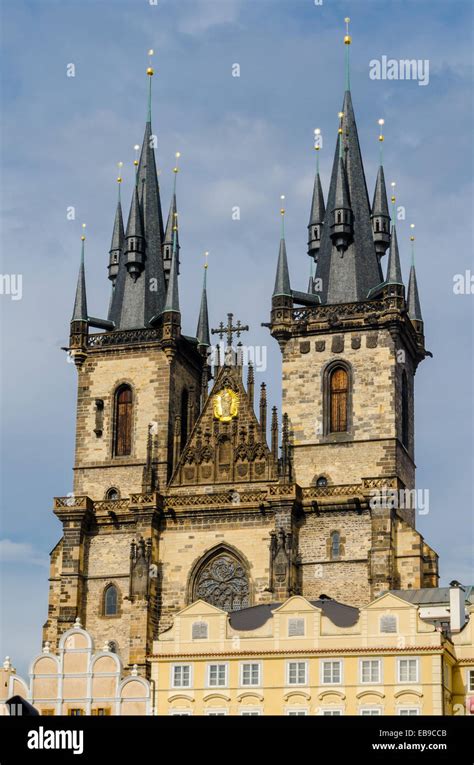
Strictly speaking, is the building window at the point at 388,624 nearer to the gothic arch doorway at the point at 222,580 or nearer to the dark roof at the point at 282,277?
the gothic arch doorway at the point at 222,580

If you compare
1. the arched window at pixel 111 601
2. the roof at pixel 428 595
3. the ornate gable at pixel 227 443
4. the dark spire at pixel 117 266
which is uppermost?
the dark spire at pixel 117 266

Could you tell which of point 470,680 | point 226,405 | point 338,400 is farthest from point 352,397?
point 470,680

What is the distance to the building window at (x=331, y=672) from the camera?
5844cm

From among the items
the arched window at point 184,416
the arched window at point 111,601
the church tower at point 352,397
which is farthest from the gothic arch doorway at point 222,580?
the arched window at point 184,416

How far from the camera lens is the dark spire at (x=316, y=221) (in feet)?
264

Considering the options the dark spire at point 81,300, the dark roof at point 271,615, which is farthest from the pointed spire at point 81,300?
the dark roof at point 271,615

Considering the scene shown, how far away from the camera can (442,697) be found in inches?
2244

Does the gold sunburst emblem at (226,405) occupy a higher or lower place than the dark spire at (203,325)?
lower

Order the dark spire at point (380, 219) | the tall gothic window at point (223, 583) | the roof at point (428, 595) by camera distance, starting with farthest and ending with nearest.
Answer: the dark spire at point (380, 219)
the tall gothic window at point (223, 583)
the roof at point (428, 595)

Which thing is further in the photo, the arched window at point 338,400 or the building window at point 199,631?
the arched window at point 338,400

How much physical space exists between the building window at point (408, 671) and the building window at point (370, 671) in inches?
29.7

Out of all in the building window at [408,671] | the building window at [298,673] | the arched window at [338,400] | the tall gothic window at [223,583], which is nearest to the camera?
the building window at [408,671]

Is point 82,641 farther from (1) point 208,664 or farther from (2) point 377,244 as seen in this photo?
(2) point 377,244
